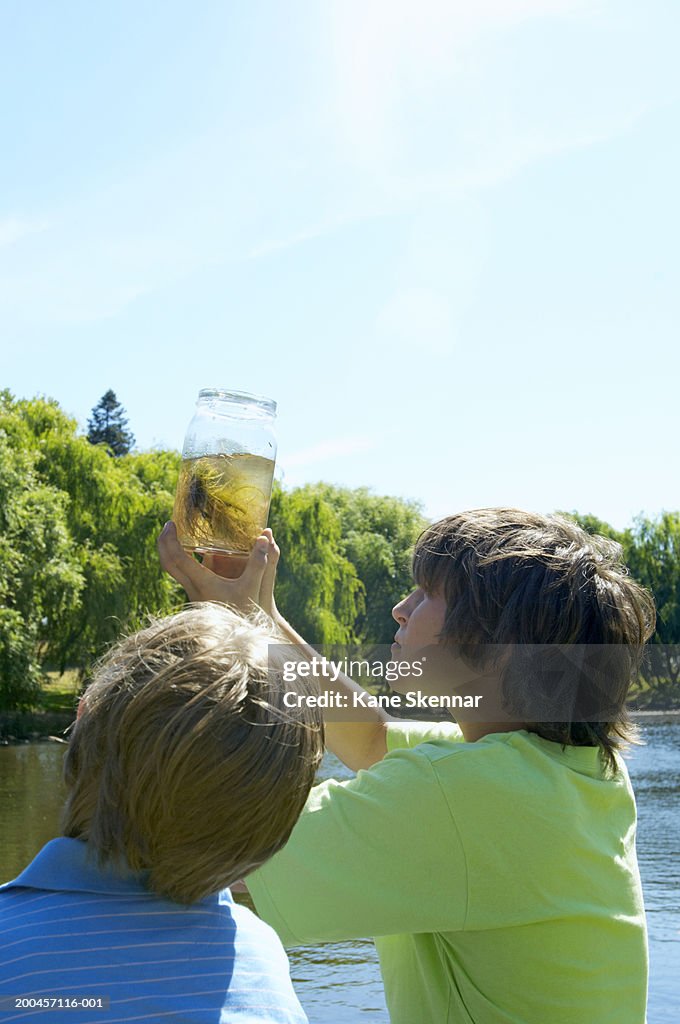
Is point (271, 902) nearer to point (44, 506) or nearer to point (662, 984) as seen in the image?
point (662, 984)

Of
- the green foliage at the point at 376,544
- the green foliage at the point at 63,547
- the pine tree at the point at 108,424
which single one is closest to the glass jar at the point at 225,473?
the green foliage at the point at 63,547

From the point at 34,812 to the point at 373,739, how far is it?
1659cm

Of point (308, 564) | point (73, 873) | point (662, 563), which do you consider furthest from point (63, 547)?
point (662, 563)

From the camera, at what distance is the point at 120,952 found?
1564 millimetres

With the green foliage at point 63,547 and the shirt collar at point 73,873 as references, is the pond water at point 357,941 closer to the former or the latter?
the shirt collar at point 73,873

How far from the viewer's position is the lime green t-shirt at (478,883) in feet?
6.15

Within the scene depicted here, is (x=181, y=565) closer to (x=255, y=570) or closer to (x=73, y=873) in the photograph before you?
(x=255, y=570)

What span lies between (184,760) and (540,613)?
2.74 ft

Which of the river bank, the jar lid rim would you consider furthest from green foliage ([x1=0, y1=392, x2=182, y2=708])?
the jar lid rim

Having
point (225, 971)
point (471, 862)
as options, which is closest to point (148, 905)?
point (225, 971)

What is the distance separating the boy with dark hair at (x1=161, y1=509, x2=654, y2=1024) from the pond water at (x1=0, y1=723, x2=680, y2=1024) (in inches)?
8.3

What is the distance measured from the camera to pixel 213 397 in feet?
8.86

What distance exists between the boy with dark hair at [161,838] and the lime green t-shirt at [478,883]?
0.22 meters

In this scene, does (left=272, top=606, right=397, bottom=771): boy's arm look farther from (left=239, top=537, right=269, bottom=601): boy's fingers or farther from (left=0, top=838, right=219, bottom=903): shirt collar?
(left=0, top=838, right=219, bottom=903): shirt collar
